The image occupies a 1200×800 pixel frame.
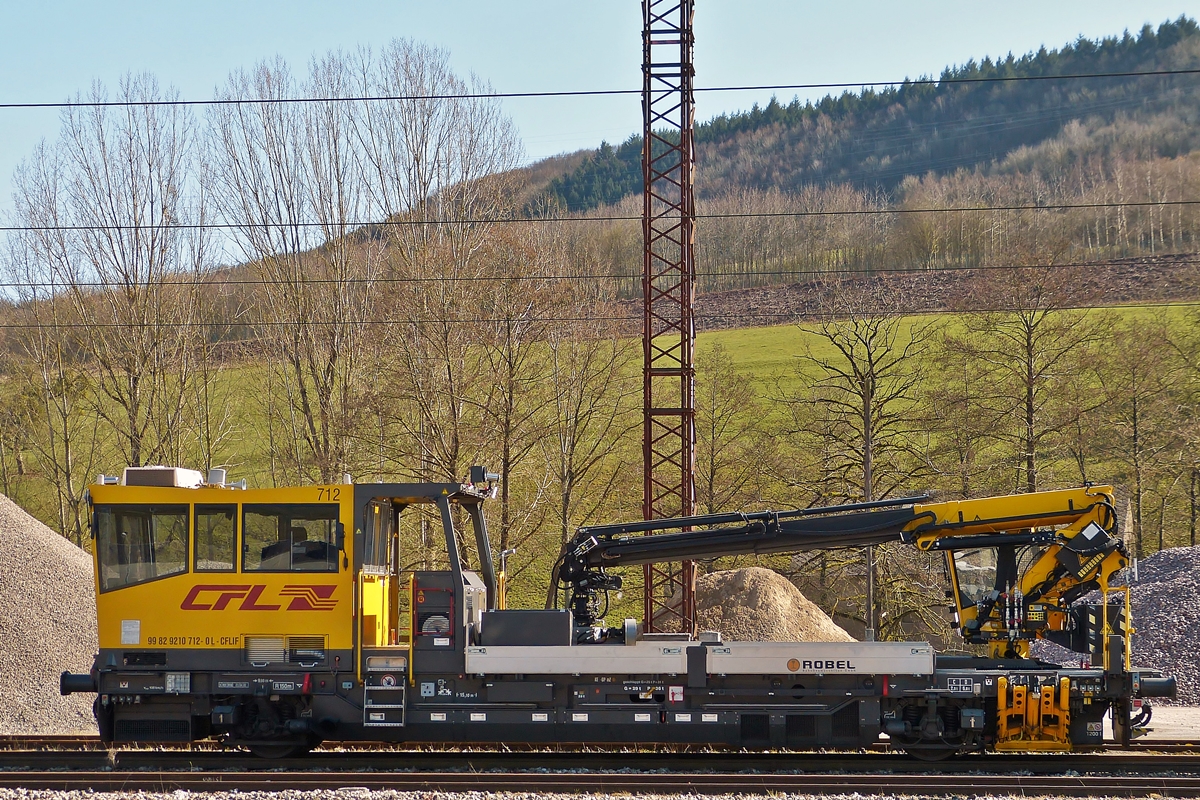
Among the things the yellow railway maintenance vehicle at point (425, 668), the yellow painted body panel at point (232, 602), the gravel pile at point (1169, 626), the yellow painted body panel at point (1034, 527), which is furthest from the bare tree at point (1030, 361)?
the yellow painted body panel at point (232, 602)

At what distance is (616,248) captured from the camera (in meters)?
42.3

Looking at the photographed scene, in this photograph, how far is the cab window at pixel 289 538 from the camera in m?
10.1

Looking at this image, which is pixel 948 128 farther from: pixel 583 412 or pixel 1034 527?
pixel 1034 527

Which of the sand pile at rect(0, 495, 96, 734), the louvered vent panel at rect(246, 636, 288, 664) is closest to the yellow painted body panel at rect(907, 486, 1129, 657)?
the louvered vent panel at rect(246, 636, 288, 664)

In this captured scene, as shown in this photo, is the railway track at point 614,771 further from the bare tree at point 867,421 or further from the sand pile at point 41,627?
the bare tree at point 867,421

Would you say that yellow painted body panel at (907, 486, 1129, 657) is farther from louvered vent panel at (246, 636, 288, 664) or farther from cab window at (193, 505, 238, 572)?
cab window at (193, 505, 238, 572)

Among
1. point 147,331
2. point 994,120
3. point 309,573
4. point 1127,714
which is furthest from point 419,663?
point 994,120

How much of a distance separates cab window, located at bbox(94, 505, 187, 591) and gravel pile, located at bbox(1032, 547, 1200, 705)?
13.9m

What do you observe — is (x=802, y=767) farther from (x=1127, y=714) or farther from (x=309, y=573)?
(x=309, y=573)

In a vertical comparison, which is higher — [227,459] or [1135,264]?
[1135,264]

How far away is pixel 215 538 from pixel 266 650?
130cm

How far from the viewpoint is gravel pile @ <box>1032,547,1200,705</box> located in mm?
16328

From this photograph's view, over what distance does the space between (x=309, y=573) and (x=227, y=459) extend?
33.0 meters

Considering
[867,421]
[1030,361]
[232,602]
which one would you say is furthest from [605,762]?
[1030,361]
